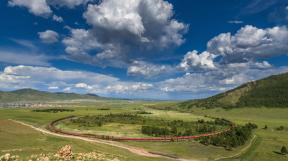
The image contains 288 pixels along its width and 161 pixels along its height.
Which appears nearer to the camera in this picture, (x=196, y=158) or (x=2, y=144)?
(x=2, y=144)

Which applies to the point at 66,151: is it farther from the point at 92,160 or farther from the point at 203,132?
the point at 203,132

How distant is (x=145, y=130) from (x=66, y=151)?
85721 millimetres

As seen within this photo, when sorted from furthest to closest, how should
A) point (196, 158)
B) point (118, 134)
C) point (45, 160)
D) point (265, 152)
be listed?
point (118, 134)
point (265, 152)
point (196, 158)
point (45, 160)

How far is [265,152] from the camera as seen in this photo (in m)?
91.2

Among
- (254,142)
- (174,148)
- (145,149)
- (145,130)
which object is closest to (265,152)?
(254,142)

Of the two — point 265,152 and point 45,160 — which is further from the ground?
point 45,160

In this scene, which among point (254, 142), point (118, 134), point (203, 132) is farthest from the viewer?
point (203, 132)

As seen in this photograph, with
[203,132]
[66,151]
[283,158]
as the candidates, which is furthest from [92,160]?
[203,132]

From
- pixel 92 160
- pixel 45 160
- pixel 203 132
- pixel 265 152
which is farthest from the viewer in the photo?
pixel 203 132

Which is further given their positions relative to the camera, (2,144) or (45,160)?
(2,144)

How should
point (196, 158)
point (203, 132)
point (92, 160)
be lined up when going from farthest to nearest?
point (203, 132) < point (196, 158) < point (92, 160)

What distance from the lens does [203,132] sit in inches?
5271

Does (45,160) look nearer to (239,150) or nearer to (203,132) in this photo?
(239,150)

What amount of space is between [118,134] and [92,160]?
79.7 m
